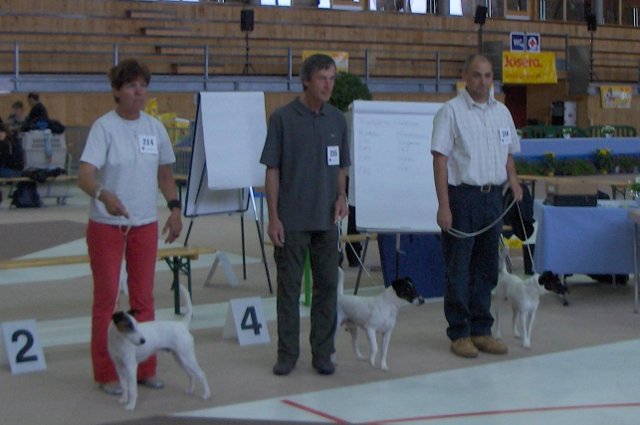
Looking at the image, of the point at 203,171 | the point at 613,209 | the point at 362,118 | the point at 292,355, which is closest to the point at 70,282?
the point at 203,171

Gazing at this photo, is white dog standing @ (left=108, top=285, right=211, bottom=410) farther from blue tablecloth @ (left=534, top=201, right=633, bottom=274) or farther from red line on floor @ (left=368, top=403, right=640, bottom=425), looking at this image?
blue tablecloth @ (left=534, top=201, right=633, bottom=274)

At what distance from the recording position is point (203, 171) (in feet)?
24.6

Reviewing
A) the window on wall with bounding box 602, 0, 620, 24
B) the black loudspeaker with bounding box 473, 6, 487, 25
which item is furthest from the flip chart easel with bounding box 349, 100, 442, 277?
the window on wall with bounding box 602, 0, 620, 24

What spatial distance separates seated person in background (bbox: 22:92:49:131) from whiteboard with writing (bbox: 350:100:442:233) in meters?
9.32

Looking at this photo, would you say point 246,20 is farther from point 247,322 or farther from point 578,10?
point 247,322

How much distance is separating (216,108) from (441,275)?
1.99 m

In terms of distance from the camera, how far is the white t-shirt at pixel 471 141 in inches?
212

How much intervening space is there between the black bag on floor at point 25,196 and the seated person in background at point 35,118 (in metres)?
1.23

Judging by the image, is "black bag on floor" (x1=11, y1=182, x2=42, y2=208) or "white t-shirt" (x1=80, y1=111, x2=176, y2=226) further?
"black bag on floor" (x1=11, y1=182, x2=42, y2=208)

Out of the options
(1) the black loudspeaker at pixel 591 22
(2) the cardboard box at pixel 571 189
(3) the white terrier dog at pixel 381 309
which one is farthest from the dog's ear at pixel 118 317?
(1) the black loudspeaker at pixel 591 22

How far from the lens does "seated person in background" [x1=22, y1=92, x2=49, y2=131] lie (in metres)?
15.2

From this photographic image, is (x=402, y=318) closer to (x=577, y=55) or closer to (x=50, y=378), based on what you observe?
(x=50, y=378)

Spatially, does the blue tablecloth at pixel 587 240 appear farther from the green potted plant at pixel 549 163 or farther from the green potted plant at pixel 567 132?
the green potted plant at pixel 567 132

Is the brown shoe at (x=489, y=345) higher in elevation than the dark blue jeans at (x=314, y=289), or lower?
lower
